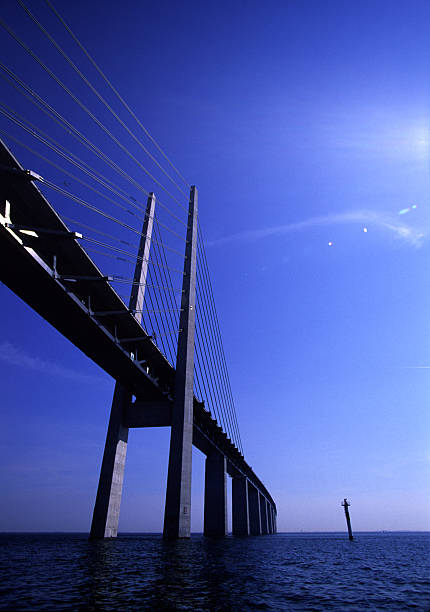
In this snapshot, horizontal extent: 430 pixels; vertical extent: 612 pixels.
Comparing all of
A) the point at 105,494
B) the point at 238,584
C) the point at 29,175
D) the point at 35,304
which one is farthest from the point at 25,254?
the point at 105,494

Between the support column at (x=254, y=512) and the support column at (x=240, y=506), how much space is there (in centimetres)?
809

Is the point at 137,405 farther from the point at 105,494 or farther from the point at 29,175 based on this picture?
the point at 29,175

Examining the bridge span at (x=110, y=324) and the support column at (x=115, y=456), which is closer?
the bridge span at (x=110, y=324)

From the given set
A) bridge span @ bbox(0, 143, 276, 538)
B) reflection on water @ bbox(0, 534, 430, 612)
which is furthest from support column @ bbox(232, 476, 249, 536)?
reflection on water @ bbox(0, 534, 430, 612)

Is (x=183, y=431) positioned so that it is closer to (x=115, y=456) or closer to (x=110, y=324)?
(x=115, y=456)

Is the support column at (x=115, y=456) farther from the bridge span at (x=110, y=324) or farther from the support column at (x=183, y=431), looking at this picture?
the support column at (x=183, y=431)

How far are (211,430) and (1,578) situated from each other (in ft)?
112

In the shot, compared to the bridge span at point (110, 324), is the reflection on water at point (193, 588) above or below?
below

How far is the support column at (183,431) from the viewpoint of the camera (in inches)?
1007

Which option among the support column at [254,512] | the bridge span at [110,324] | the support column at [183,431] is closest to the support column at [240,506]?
the support column at [254,512]

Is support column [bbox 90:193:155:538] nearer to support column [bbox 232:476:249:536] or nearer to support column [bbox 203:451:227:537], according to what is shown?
support column [bbox 203:451:227:537]

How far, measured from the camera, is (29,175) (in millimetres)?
14523

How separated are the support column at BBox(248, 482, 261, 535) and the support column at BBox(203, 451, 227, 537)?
28.5 meters

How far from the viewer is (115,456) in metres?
29.0
